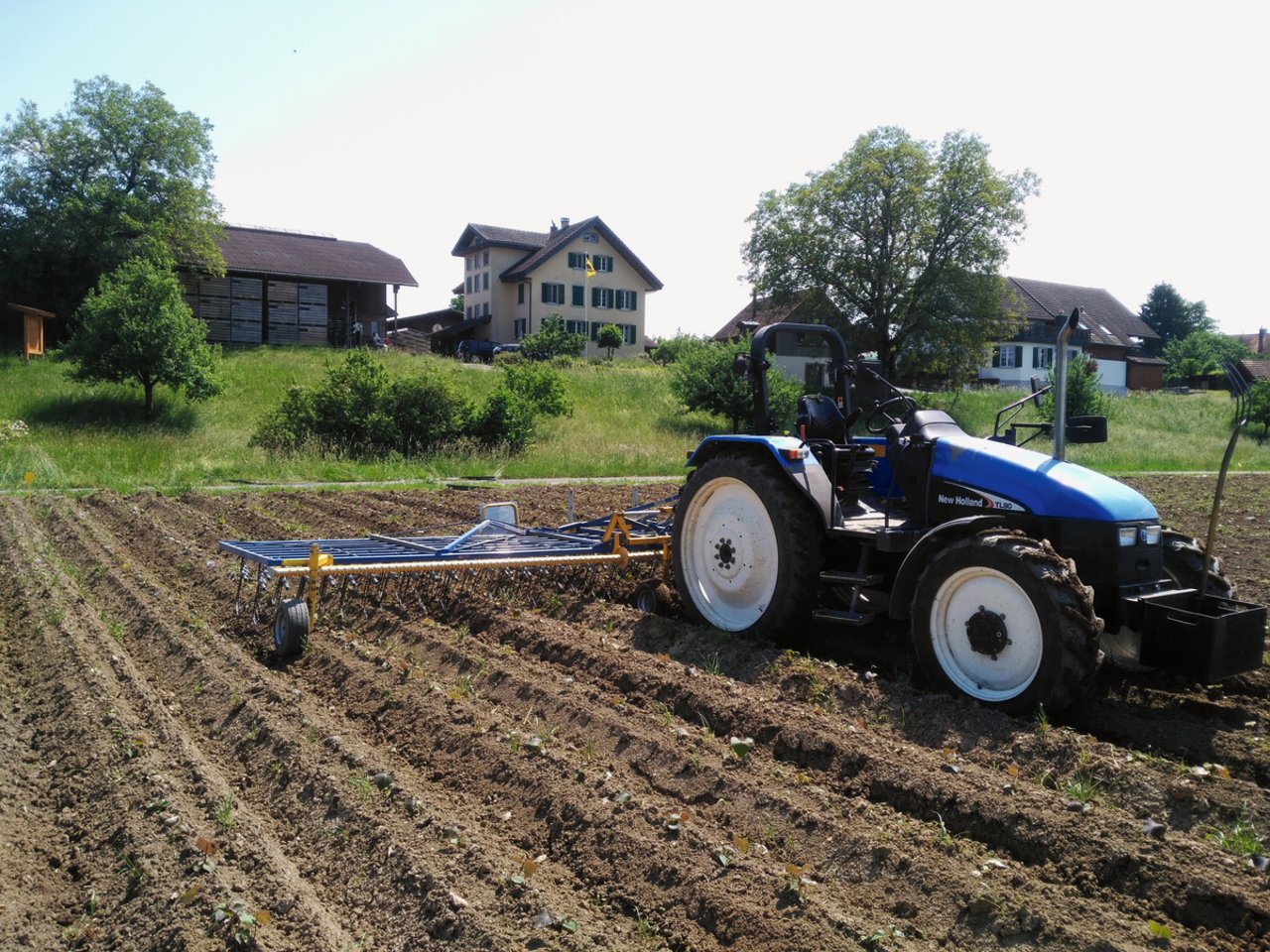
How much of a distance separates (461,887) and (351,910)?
14.2 inches

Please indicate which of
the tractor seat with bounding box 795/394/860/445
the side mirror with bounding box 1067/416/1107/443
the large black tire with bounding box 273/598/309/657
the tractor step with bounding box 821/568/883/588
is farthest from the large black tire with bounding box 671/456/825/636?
the large black tire with bounding box 273/598/309/657

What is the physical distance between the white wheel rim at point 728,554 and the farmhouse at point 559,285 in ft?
147

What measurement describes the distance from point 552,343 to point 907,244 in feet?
48.4

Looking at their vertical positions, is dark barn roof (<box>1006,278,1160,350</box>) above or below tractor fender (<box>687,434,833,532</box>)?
above

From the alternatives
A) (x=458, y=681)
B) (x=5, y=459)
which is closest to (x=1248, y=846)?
(x=458, y=681)

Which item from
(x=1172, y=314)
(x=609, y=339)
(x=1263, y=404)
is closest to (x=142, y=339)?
(x=609, y=339)

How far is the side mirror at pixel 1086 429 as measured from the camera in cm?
524

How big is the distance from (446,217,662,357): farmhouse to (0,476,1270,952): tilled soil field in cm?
4587

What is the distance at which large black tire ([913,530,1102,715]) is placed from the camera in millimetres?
4441

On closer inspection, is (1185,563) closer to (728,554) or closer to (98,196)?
(728,554)

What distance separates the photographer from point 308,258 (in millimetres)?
41625

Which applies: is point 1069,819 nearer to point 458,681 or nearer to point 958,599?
point 958,599

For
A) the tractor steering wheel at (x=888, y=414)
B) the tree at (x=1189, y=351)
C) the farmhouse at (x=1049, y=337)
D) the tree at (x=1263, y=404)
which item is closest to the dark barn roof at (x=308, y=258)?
the farmhouse at (x=1049, y=337)

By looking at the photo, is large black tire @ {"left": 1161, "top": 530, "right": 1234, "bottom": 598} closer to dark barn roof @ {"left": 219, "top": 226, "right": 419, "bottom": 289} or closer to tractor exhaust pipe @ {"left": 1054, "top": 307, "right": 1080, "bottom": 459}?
tractor exhaust pipe @ {"left": 1054, "top": 307, "right": 1080, "bottom": 459}
